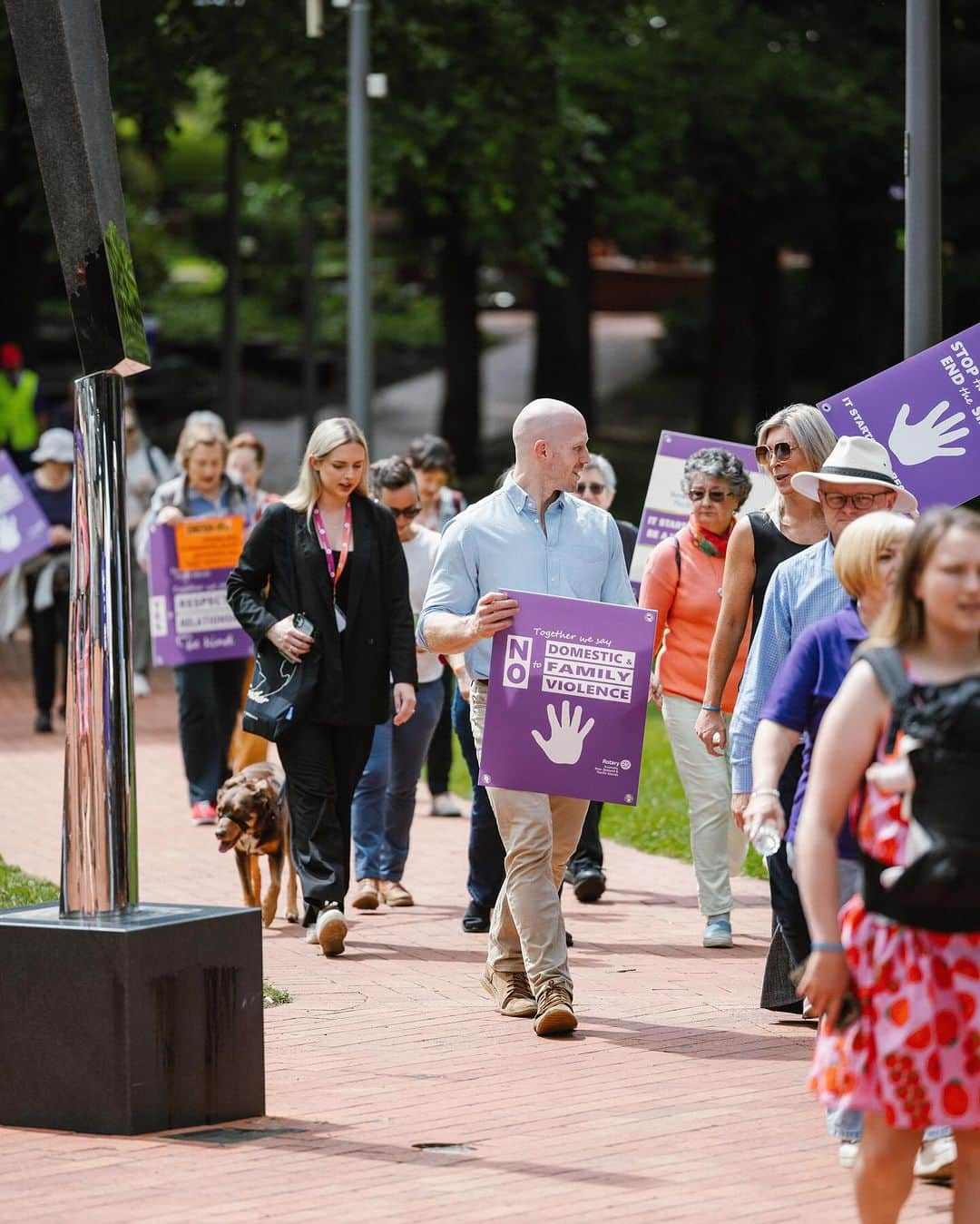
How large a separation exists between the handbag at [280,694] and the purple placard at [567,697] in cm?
133

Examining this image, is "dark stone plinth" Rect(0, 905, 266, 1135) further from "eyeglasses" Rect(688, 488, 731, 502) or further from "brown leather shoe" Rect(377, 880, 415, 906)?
"brown leather shoe" Rect(377, 880, 415, 906)

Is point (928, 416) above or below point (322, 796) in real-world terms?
above

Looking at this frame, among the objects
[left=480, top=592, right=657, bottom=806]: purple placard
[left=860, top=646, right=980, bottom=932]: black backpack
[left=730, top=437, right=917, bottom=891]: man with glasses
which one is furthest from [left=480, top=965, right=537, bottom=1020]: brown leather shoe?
[left=860, top=646, right=980, bottom=932]: black backpack

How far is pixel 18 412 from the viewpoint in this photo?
22.2 m

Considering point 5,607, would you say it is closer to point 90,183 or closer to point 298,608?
point 298,608

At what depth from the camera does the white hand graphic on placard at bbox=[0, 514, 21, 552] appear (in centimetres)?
1467

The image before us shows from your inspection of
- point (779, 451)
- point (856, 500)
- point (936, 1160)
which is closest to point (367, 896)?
point (779, 451)

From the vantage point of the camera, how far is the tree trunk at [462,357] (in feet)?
109

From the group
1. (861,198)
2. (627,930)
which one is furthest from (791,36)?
(627,930)

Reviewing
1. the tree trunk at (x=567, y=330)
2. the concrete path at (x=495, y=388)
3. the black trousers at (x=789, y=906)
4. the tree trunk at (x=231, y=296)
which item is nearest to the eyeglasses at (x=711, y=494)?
the black trousers at (x=789, y=906)

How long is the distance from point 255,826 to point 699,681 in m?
1.96

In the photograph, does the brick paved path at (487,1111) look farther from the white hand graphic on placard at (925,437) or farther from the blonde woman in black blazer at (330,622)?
the white hand graphic on placard at (925,437)

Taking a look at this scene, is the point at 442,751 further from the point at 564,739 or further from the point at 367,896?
the point at 564,739

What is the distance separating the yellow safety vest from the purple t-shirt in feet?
59.1
